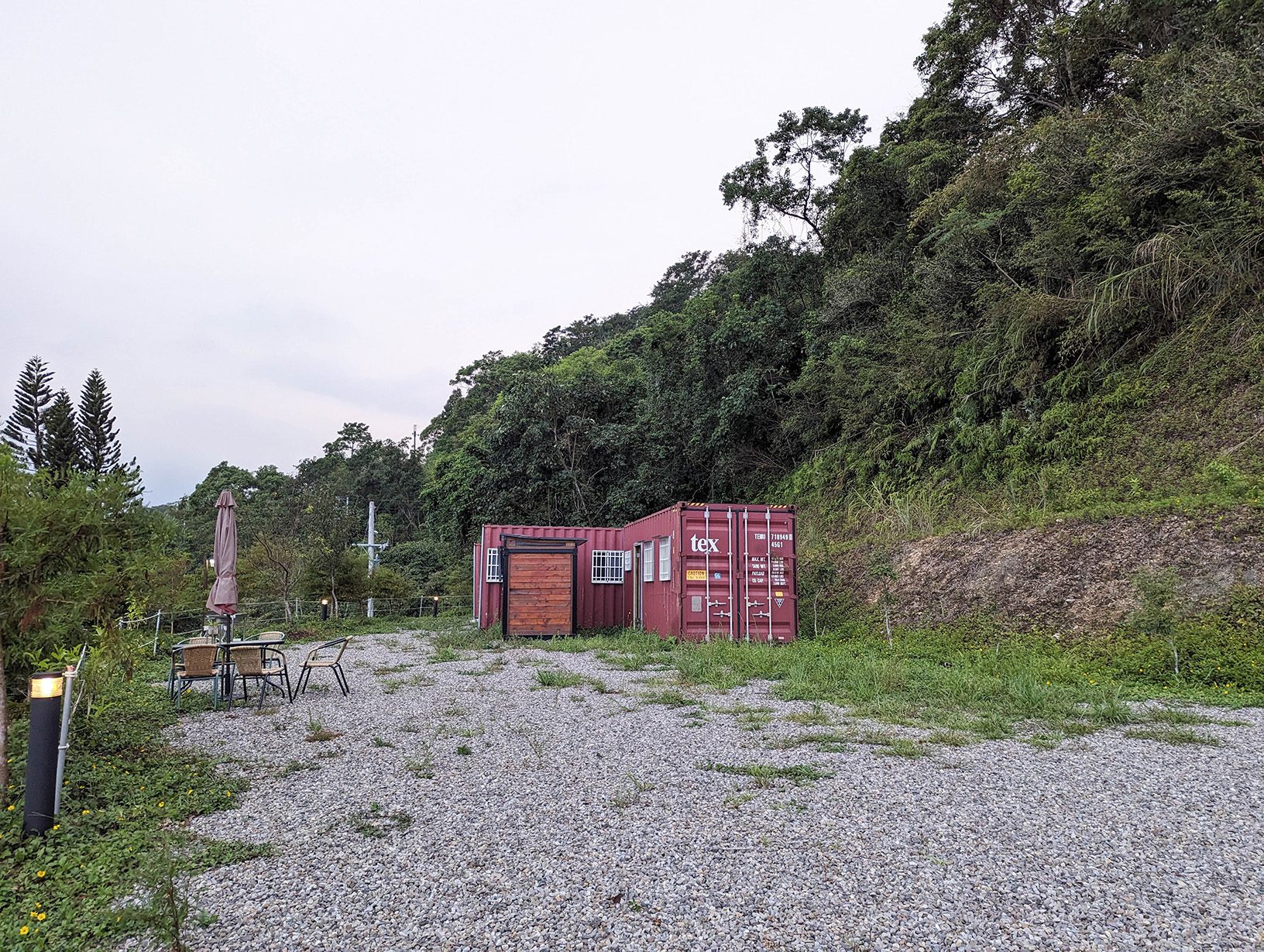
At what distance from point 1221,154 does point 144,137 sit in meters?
15.2

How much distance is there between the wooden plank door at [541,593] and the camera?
558 inches

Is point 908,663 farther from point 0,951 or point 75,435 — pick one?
point 75,435

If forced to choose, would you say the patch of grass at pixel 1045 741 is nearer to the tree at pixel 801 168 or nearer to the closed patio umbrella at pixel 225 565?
the closed patio umbrella at pixel 225 565

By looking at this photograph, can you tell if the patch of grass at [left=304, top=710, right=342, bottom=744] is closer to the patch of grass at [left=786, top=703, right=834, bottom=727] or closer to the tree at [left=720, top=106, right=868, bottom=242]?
the patch of grass at [left=786, top=703, right=834, bottom=727]

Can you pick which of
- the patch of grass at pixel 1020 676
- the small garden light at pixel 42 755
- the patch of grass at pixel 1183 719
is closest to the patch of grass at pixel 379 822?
the small garden light at pixel 42 755

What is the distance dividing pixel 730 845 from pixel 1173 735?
12.9ft

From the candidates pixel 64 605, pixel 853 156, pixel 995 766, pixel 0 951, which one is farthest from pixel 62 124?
pixel 853 156

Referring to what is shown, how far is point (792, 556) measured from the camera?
1205cm

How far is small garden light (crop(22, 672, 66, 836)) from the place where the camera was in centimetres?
354

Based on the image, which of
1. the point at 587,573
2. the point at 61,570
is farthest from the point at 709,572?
the point at 61,570

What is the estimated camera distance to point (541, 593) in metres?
14.3

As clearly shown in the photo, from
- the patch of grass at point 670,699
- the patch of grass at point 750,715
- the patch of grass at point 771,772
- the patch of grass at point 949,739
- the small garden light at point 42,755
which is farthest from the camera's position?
the patch of grass at point 670,699

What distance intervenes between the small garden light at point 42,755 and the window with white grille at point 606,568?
1249 centimetres

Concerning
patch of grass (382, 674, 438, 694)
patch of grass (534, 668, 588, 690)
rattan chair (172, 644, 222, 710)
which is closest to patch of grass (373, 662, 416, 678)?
patch of grass (382, 674, 438, 694)
